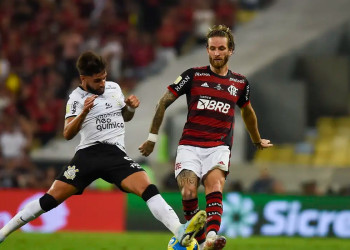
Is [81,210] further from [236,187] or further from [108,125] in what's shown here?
[108,125]

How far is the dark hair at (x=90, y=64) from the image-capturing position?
446 inches

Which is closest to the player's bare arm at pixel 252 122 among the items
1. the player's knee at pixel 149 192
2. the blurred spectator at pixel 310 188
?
the player's knee at pixel 149 192

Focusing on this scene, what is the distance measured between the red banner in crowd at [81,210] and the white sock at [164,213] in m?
9.03

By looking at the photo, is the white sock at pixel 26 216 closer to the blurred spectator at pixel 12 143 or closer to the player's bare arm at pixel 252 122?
the player's bare arm at pixel 252 122

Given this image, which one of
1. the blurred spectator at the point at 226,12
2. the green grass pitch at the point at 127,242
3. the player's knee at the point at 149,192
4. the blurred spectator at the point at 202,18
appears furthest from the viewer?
the blurred spectator at the point at 226,12

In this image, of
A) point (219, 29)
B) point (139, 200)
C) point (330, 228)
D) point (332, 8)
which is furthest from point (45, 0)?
point (219, 29)

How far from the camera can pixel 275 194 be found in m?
19.6

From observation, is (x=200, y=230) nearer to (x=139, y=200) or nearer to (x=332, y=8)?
(x=139, y=200)

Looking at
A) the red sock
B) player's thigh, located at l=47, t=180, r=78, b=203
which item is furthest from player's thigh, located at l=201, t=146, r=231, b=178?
player's thigh, located at l=47, t=180, r=78, b=203

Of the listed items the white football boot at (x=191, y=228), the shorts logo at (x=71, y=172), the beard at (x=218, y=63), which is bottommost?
the white football boot at (x=191, y=228)

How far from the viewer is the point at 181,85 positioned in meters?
11.6

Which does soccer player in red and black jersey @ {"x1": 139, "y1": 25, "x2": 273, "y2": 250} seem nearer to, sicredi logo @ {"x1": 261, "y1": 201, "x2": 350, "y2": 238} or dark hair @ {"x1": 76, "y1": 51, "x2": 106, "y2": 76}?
dark hair @ {"x1": 76, "y1": 51, "x2": 106, "y2": 76}

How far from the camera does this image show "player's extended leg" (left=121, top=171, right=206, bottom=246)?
1055cm

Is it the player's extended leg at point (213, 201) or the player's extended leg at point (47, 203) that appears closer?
the player's extended leg at point (213, 201)
